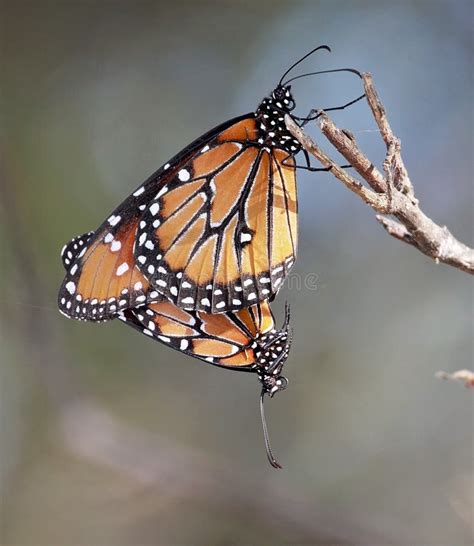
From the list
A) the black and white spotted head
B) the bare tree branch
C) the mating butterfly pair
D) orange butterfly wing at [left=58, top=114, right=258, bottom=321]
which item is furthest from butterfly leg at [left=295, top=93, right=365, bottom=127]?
the black and white spotted head

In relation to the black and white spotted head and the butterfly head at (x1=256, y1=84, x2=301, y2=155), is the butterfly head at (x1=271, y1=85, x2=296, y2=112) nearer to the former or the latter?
the butterfly head at (x1=256, y1=84, x2=301, y2=155)

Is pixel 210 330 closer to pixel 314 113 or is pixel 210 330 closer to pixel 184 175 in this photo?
pixel 184 175

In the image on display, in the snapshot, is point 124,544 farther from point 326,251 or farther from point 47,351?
point 326,251

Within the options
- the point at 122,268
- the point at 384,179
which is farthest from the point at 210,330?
the point at 384,179

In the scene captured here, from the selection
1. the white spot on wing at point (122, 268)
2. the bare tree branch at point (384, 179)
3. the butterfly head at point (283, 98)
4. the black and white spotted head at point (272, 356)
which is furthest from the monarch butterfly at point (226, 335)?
the butterfly head at point (283, 98)

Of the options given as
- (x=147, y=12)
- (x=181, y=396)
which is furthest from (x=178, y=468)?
(x=147, y=12)
